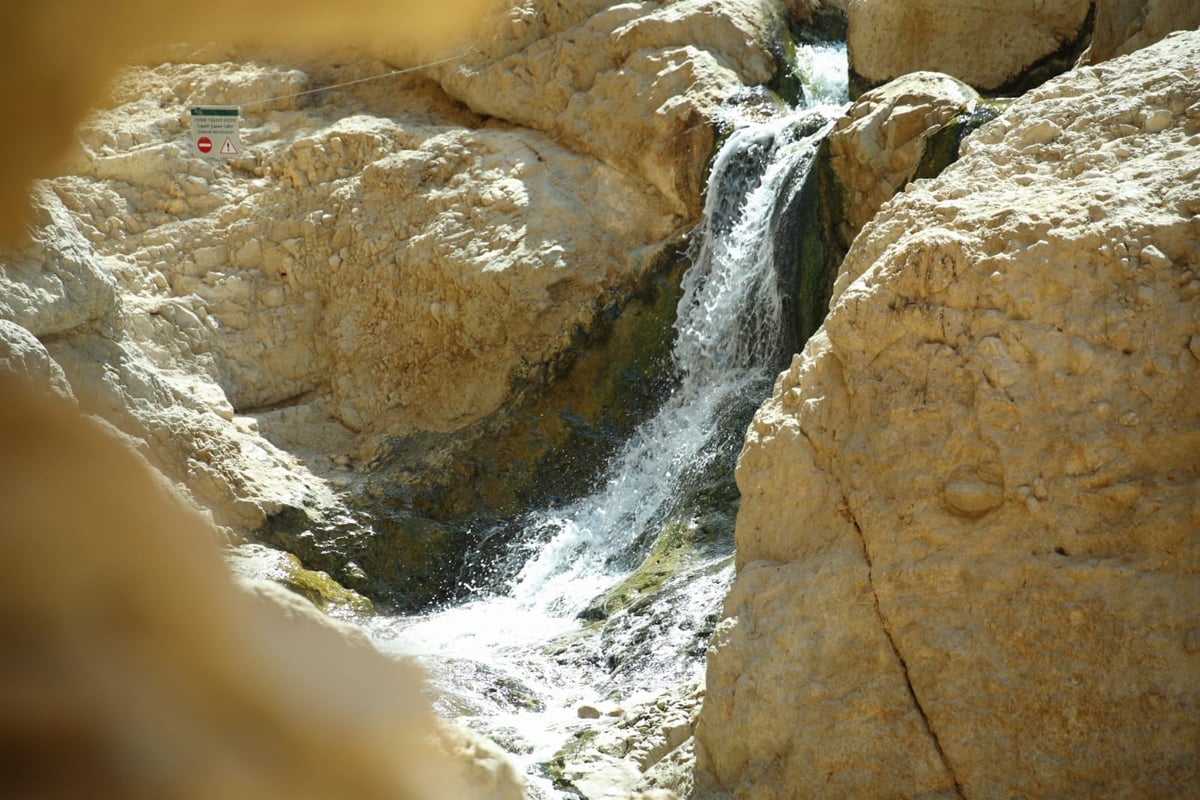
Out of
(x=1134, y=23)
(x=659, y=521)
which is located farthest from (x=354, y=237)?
(x=1134, y=23)

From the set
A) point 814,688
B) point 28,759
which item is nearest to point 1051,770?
point 814,688

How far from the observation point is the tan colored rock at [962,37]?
12.0 metres

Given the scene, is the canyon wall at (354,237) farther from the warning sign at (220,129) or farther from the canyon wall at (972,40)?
the canyon wall at (972,40)

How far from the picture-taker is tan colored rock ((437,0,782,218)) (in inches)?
478

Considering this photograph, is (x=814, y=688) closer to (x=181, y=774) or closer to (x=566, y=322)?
(x=181, y=774)

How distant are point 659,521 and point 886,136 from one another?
3818mm

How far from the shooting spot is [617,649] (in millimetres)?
7699

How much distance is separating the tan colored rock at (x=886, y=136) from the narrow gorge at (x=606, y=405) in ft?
0.13

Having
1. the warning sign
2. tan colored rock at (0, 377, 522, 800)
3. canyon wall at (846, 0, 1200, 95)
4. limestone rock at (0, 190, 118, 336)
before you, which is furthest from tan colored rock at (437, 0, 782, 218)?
tan colored rock at (0, 377, 522, 800)

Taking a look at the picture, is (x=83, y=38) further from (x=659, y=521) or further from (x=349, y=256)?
(x=349, y=256)

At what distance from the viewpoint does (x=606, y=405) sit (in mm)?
11531

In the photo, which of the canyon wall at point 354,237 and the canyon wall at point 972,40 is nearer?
the canyon wall at point 354,237

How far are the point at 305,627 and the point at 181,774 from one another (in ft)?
0.87

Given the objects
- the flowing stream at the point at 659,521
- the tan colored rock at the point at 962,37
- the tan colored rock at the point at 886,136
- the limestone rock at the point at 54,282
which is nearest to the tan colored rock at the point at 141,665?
the flowing stream at the point at 659,521
